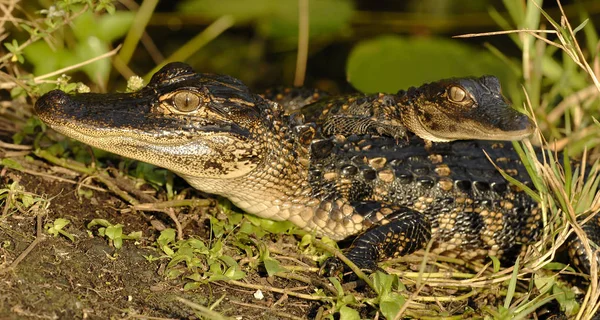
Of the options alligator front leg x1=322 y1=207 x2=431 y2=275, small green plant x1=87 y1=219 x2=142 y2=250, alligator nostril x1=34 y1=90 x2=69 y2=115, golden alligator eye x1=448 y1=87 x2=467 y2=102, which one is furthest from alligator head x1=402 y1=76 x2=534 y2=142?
alligator nostril x1=34 y1=90 x2=69 y2=115

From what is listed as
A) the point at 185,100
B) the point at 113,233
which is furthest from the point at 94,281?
the point at 185,100

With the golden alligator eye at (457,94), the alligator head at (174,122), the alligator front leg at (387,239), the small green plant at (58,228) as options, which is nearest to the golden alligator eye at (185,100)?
the alligator head at (174,122)

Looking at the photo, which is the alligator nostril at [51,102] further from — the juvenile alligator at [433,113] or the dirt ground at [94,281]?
the juvenile alligator at [433,113]

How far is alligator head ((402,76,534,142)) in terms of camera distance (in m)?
3.93

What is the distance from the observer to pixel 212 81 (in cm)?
412

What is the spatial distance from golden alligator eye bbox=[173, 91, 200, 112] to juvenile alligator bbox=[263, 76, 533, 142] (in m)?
0.80

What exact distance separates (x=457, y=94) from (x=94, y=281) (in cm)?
207

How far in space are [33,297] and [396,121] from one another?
220cm

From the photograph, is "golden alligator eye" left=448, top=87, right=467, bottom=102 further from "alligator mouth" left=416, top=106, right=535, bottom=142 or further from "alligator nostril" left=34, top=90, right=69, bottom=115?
"alligator nostril" left=34, top=90, right=69, bottom=115

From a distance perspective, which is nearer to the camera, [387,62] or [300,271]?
[300,271]

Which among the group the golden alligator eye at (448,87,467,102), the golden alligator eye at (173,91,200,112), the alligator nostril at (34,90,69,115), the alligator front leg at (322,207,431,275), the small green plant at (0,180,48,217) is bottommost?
the alligator front leg at (322,207,431,275)

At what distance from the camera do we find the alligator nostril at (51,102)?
385 cm

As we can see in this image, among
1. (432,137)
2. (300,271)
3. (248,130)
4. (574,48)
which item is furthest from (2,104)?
(574,48)

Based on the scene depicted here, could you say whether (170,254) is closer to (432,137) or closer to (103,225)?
(103,225)
